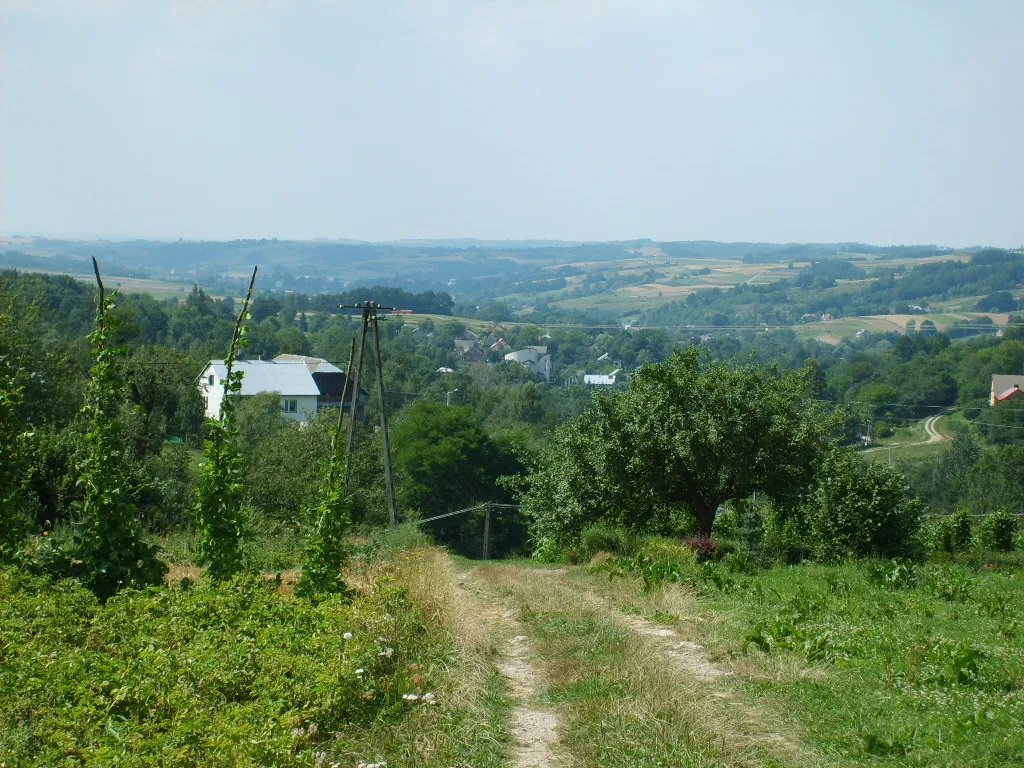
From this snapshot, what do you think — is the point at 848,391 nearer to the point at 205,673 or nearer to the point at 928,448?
the point at 928,448

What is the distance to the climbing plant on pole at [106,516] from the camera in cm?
880

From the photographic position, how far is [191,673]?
586 centimetres

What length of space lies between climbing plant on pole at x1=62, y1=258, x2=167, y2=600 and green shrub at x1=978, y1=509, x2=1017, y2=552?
1916 cm

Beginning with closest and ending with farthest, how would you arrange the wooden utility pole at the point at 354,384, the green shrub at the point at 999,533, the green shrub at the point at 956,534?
the wooden utility pole at the point at 354,384
the green shrub at the point at 956,534
the green shrub at the point at 999,533

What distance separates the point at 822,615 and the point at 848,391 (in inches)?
2436

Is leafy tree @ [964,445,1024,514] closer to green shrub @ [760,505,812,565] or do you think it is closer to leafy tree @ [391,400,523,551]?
leafy tree @ [391,400,523,551]

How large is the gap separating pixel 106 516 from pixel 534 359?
8600 centimetres

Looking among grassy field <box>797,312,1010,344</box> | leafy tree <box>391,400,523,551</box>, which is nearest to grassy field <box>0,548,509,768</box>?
leafy tree <box>391,400,523,551</box>

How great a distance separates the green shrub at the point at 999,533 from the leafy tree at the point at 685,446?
15.3 ft

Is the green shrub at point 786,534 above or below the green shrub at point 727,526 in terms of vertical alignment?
above

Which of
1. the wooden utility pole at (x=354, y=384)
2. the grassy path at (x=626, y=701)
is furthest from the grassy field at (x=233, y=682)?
the wooden utility pole at (x=354, y=384)

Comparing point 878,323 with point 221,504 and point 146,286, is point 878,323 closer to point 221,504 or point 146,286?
point 146,286

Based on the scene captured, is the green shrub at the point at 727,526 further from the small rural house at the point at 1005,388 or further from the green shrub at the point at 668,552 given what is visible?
the small rural house at the point at 1005,388

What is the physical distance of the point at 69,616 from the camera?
22.7ft
